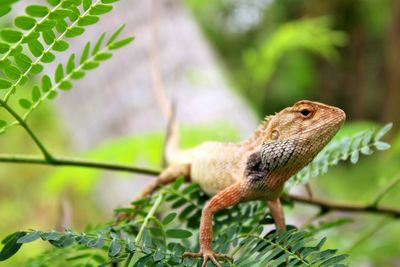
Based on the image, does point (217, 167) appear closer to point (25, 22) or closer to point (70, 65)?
point (70, 65)

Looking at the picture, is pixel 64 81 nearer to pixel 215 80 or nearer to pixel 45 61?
pixel 45 61

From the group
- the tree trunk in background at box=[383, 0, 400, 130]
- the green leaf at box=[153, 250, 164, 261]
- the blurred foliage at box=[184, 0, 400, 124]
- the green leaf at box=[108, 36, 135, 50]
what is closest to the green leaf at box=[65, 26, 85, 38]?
the green leaf at box=[108, 36, 135, 50]

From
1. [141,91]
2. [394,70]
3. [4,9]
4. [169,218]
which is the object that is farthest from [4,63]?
[394,70]

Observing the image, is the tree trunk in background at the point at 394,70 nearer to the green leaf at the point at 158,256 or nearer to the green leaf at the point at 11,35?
the green leaf at the point at 158,256

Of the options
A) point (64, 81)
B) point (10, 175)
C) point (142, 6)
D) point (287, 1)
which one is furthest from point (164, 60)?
point (287, 1)

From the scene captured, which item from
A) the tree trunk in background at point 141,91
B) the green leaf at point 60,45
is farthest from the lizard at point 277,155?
the tree trunk in background at point 141,91
